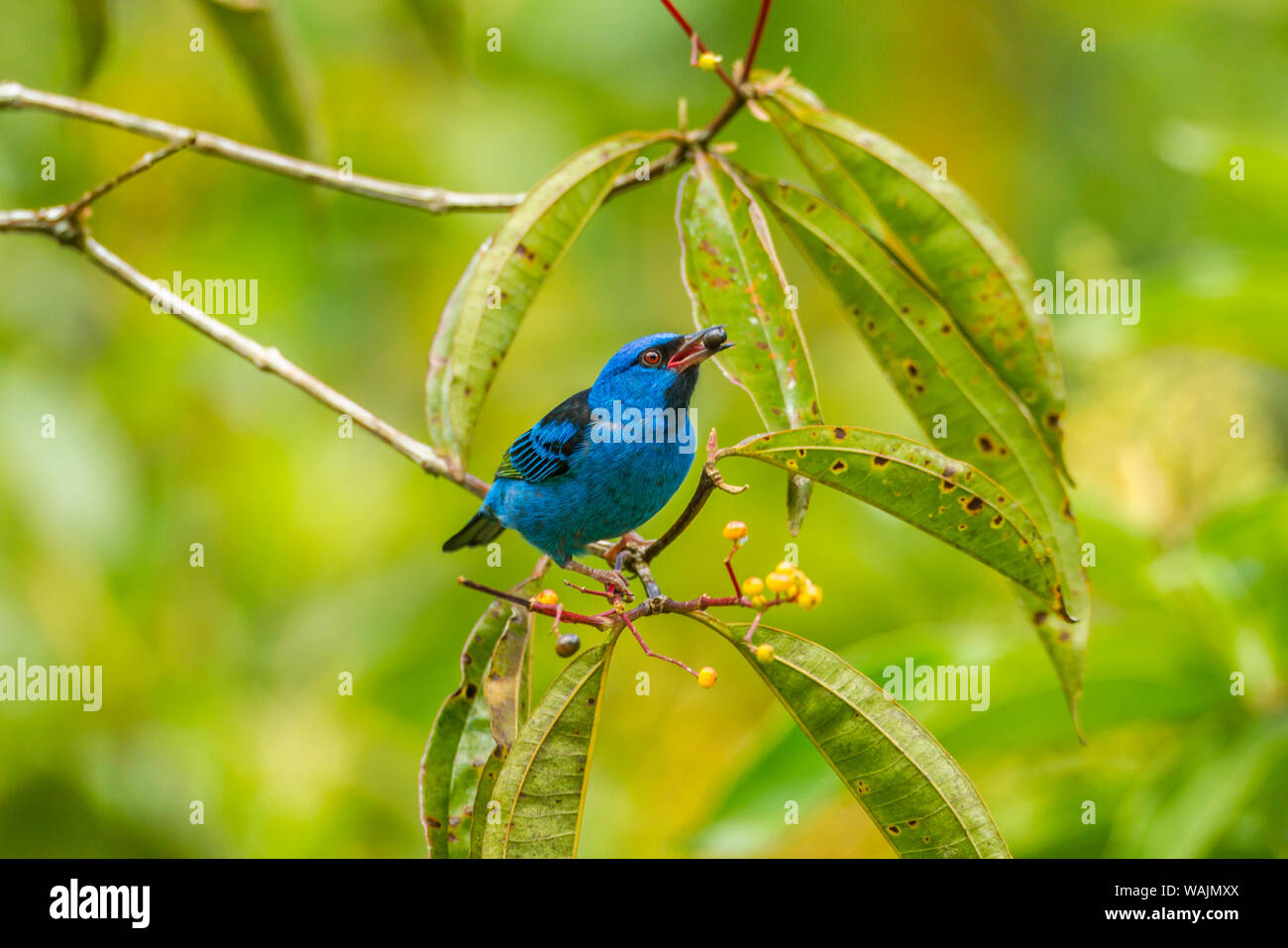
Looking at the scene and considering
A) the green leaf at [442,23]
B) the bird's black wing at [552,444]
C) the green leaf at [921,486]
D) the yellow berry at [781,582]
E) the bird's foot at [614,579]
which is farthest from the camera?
the green leaf at [442,23]

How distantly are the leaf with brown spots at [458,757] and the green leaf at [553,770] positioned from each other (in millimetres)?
203

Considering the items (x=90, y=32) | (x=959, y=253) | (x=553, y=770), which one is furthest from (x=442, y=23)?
(x=553, y=770)

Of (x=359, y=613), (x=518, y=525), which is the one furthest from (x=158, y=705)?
(x=518, y=525)

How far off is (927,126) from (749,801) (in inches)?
182

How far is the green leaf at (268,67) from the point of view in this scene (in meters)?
2.69

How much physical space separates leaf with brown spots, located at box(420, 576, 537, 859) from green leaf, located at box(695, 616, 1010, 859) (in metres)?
0.56

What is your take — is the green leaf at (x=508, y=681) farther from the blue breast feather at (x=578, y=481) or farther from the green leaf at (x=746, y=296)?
the green leaf at (x=746, y=296)

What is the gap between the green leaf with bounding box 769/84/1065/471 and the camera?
223cm

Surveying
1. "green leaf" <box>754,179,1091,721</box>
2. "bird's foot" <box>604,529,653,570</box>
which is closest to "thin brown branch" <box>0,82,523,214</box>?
"green leaf" <box>754,179,1091,721</box>

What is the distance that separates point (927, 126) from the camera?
6.47 metres

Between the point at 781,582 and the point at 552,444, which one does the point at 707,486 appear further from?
the point at 552,444

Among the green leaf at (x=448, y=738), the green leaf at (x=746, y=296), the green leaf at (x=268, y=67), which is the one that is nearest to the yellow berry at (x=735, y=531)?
the green leaf at (x=746, y=296)

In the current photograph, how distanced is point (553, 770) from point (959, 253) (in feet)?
4.18
